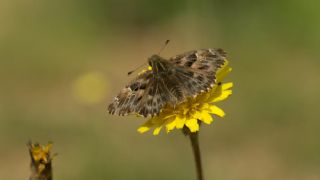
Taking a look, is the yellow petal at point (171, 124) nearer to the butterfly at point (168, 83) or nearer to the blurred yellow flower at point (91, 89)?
the butterfly at point (168, 83)

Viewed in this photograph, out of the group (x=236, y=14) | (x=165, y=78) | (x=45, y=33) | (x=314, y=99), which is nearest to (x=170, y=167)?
(x=314, y=99)

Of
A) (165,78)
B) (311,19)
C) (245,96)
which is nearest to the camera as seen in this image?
(165,78)

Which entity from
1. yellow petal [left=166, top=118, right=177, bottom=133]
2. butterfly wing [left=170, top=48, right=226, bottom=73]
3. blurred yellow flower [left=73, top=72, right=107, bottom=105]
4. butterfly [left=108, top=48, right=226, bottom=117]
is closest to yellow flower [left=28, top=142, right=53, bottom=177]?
butterfly [left=108, top=48, right=226, bottom=117]

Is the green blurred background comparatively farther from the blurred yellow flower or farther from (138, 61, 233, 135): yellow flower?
(138, 61, 233, 135): yellow flower

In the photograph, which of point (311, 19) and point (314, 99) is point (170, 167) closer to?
point (314, 99)

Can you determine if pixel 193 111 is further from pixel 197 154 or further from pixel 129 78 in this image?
pixel 129 78

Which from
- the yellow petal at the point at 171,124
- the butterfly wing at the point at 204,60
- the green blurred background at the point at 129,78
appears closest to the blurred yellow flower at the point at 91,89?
the green blurred background at the point at 129,78
